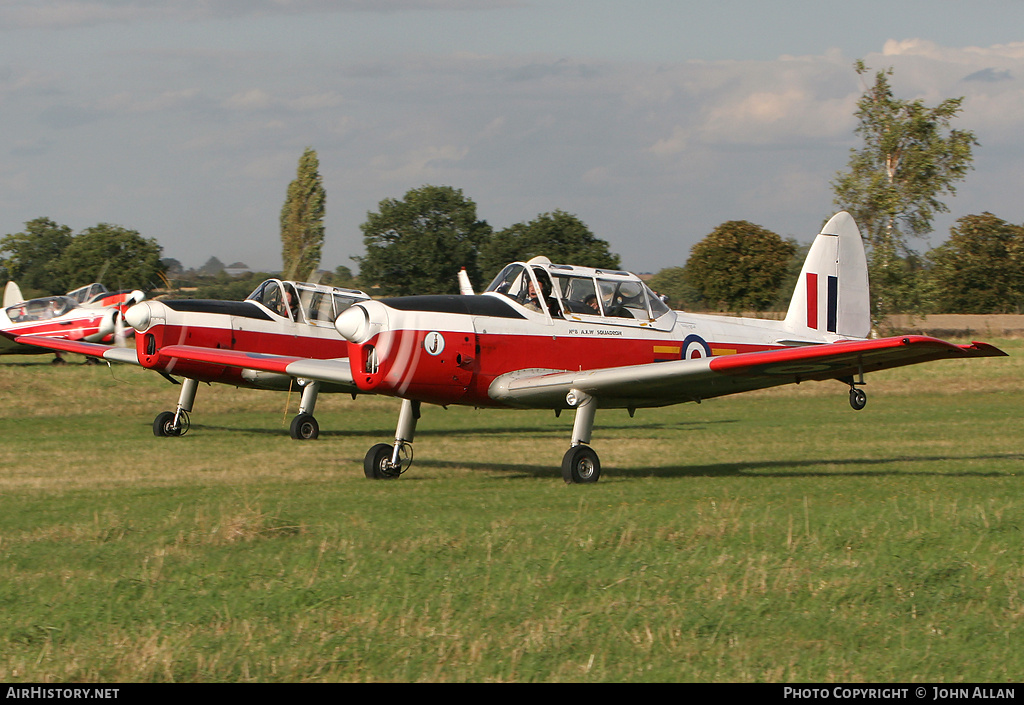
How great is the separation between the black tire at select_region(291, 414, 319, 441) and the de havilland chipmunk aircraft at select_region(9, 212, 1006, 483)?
3.73 m

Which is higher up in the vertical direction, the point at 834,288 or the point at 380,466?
the point at 834,288

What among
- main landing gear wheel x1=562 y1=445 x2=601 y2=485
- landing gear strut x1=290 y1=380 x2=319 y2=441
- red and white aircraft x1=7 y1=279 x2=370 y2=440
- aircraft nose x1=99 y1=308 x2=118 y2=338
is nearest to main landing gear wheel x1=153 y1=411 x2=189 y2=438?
red and white aircraft x1=7 y1=279 x2=370 y2=440

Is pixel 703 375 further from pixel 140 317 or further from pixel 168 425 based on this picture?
pixel 168 425

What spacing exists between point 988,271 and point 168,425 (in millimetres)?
88637

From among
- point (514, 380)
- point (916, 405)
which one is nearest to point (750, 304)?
point (916, 405)

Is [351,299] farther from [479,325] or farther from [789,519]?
[789,519]

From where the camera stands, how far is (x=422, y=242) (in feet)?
241

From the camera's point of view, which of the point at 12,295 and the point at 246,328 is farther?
the point at 12,295

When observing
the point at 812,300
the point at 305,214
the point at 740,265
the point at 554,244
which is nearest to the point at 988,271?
the point at 740,265

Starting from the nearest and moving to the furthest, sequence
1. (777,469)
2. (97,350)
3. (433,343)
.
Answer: (433,343) < (777,469) < (97,350)

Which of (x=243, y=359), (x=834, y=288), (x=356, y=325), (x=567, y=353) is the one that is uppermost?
(x=834, y=288)

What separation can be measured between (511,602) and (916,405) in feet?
71.7

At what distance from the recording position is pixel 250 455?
609 inches

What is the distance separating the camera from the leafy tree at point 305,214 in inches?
2318
